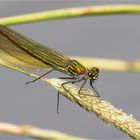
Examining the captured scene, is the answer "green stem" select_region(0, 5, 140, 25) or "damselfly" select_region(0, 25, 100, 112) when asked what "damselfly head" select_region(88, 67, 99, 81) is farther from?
"green stem" select_region(0, 5, 140, 25)

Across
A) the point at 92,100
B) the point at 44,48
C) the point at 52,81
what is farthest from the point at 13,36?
the point at 92,100

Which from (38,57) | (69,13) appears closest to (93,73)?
(38,57)

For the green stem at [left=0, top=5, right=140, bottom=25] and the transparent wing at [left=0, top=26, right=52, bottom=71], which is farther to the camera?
the transparent wing at [left=0, top=26, right=52, bottom=71]

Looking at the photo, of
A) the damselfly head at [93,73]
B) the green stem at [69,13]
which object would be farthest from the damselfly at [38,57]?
the green stem at [69,13]

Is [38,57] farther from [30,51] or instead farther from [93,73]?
[93,73]

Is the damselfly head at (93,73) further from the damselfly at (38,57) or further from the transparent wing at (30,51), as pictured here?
the transparent wing at (30,51)

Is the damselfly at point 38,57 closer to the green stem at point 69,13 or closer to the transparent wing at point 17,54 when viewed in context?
the transparent wing at point 17,54

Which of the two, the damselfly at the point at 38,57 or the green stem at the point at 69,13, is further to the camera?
the damselfly at the point at 38,57

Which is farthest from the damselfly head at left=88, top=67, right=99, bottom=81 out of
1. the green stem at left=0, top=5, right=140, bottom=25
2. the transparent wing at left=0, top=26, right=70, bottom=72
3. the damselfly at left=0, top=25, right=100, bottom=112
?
the green stem at left=0, top=5, right=140, bottom=25

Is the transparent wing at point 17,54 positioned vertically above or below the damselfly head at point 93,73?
above
